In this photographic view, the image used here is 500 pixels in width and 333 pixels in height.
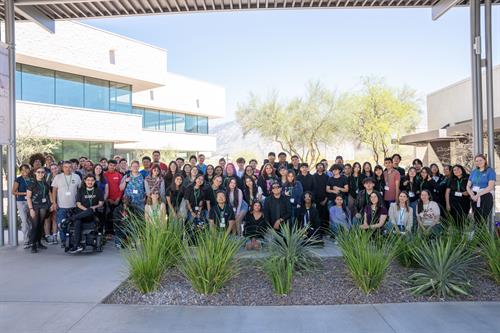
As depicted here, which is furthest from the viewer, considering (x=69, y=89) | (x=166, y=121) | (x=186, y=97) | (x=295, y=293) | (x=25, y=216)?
(x=186, y=97)

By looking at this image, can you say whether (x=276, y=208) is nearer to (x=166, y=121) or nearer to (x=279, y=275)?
(x=279, y=275)

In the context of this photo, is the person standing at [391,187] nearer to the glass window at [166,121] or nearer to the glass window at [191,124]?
the glass window at [166,121]

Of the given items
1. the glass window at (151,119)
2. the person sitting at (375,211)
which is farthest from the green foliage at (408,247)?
the glass window at (151,119)

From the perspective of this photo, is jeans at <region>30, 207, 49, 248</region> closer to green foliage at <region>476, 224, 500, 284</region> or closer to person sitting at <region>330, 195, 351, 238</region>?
person sitting at <region>330, 195, 351, 238</region>

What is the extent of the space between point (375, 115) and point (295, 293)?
1203 inches

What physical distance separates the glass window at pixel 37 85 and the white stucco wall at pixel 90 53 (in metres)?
0.39

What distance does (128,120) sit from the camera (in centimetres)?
2838

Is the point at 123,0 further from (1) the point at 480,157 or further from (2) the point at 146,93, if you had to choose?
(2) the point at 146,93

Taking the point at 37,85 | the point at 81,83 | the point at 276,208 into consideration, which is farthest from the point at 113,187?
the point at 81,83

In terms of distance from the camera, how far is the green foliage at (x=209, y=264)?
5508 millimetres

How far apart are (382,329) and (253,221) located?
175 inches

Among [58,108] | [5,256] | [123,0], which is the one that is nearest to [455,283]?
[5,256]

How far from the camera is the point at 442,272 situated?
5484mm

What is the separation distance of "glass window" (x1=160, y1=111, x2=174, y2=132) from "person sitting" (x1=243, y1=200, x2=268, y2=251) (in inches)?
1268
